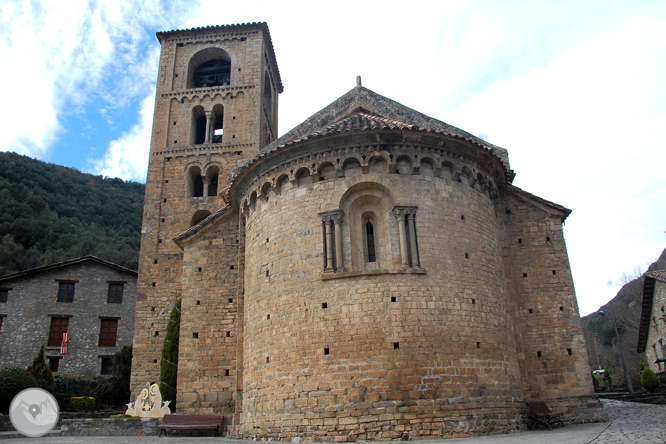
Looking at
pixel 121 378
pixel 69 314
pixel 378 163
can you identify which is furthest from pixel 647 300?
pixel 69 314

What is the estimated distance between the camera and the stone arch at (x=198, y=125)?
23.1m

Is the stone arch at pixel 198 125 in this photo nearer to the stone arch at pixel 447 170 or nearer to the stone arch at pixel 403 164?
the stone arch at pixel 403 164

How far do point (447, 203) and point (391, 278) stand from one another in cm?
252

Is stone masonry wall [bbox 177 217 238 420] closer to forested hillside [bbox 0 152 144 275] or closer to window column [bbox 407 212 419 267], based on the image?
window column [bbox 407 212 419 267]

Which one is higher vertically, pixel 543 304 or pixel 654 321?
pixel 654 321

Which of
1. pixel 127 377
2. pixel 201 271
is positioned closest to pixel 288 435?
pixel 201 271

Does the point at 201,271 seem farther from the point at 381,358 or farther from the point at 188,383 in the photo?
the point at 381,358

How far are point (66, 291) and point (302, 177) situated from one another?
22395mm

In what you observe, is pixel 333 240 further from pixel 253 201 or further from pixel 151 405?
pixel 151 405

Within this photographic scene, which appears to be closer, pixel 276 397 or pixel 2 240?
pixel 276 397

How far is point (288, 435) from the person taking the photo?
34.2ft

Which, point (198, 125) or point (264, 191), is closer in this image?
point (264, 191)

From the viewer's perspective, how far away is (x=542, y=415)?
11250mm

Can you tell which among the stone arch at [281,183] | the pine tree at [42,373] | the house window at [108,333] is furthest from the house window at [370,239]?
the house window at [108,333]
